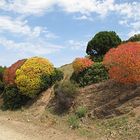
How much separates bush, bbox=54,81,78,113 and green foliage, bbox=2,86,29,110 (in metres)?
4.43

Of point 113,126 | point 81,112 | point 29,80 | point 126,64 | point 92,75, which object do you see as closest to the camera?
point 113,126

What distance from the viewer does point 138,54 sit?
22.0 metres

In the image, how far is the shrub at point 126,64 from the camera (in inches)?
850

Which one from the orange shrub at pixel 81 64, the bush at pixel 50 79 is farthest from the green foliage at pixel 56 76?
the orange shrub at pixel 81 64

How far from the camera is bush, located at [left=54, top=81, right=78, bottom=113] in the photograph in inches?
1010

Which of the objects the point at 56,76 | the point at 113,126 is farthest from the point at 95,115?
the point at 56,76

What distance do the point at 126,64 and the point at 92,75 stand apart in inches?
224

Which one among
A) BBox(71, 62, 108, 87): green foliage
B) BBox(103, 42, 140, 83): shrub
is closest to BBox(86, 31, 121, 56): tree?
BBox(71, 62, 108, 87): green foliage

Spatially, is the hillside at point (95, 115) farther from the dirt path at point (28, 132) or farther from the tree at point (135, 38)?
the tree at point (135, 38)

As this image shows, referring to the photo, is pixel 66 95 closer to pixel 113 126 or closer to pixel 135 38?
pixel 113 126

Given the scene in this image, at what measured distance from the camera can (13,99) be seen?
30.2m

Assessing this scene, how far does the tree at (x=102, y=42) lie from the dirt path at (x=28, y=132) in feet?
33.8

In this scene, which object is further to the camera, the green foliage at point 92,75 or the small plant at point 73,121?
the green foliage at point 92,75

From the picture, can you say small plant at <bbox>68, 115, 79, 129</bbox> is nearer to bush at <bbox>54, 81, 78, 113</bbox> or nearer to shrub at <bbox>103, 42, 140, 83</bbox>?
bush at <bbox>54, 81, 78, 113</bbox>
